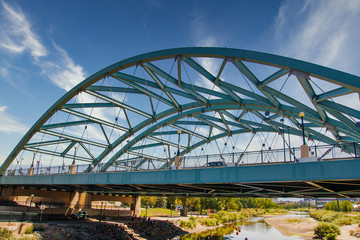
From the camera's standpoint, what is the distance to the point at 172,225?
46.3 metres

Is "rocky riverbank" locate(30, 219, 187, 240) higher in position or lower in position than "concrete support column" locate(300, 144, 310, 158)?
lower

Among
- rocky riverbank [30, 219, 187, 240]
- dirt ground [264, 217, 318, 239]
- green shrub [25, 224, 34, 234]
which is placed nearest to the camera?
green shrub [25, 224, 34, 234]

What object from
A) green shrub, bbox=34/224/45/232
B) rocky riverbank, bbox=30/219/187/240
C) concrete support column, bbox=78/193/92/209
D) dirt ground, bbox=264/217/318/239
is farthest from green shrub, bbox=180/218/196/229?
green shrub, bbox=34/224/45/232

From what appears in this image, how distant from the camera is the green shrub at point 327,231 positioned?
39.1m

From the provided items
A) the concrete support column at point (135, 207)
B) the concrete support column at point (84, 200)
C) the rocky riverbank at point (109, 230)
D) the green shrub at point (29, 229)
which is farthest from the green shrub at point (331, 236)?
Result: the concrete support column at point (84, 200)

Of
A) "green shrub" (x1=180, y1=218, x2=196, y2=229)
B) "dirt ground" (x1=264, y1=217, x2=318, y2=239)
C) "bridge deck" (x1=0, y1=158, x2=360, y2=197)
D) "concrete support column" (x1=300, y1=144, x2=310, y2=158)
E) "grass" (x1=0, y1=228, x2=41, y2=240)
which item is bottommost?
"dirt ground" (x1=264, y1=217, x2=318, y2=239)

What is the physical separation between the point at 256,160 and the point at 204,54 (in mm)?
9654

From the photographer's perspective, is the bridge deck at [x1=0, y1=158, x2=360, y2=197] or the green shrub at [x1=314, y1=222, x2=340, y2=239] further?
the green shrub at [x1=314, y1=222, x2=340, y2=239]

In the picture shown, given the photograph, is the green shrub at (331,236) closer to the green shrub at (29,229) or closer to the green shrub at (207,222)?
the green shrub at (207,222)

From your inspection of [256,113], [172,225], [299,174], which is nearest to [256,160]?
[299,174]

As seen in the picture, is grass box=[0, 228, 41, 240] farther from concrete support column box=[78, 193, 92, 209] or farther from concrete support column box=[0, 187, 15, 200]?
concrete support column box=[0, 187, 15, 200]

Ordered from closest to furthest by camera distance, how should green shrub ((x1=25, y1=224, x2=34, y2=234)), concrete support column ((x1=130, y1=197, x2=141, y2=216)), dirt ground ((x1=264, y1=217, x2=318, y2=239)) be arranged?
green shrub ((x1=25, y1=224, x2=34, y2=234)) → dirt ground ((x1=264, y1=217, x2=318, y2=239)) → concrete support column ((x1=130, y1=197, x2=141, y2=216))

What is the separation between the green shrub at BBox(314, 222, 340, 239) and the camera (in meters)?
39.1

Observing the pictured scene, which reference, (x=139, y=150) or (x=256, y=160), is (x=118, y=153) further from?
(x=256, y=160)
